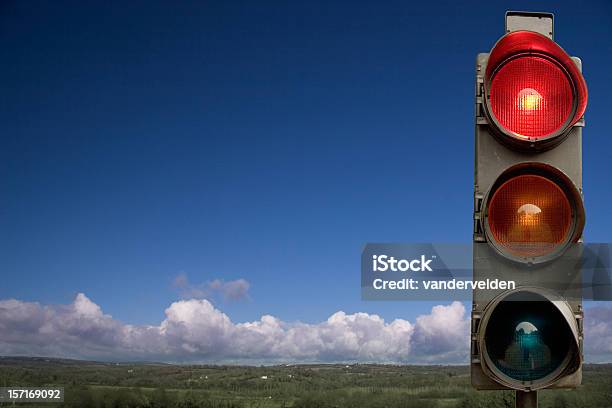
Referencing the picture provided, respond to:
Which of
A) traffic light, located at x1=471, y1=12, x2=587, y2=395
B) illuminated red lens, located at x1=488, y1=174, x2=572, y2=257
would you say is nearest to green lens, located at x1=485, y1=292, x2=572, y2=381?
traffic light, located at x1=471, y1=12, x2=587, y2=395

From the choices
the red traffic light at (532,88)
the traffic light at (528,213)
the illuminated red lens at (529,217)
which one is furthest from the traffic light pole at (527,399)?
the red traffic light at (532,88)

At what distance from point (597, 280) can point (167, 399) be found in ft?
77.6

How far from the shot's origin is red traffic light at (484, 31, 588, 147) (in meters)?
4.66

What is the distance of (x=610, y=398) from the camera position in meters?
10.9

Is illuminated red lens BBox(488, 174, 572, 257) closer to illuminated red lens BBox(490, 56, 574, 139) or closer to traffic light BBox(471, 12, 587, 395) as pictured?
traffic light BBox(471, 12, 587, 395)

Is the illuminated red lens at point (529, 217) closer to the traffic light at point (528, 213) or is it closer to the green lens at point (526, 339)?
the traffic light at point (528, 213)

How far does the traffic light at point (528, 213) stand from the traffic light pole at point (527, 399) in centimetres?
13

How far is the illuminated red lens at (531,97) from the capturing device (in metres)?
4.68

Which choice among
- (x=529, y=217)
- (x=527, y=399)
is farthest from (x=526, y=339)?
(x=529, y=217)

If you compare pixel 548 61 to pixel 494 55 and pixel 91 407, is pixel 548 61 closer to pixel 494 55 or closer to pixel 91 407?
pixel 494 55

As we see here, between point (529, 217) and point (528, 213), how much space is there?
0.09 feet

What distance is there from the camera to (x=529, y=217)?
4.55 metres

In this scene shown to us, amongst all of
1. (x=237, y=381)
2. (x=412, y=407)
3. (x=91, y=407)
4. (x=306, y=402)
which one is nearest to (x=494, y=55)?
(x=412, y=407)

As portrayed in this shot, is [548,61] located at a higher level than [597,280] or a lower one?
higher
